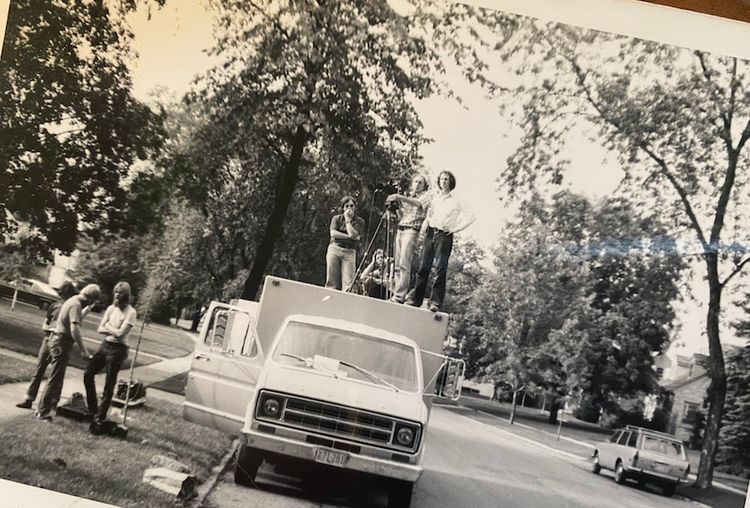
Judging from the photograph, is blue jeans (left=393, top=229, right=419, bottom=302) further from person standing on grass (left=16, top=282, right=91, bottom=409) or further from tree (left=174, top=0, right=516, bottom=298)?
person standing on grass (left=16, top=282, right=91, bottom=409)

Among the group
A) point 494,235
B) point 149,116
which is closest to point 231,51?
point 149,116

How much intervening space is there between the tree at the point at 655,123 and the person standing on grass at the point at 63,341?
112 inches

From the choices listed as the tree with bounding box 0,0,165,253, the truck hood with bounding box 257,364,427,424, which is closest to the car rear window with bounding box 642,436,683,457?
the truck hood with bounding box 257,364,427,424

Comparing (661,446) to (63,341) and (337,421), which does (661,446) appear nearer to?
(337,421)

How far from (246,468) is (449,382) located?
4.39ft

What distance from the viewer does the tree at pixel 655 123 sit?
15.9 feet

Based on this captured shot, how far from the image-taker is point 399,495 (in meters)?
4.62

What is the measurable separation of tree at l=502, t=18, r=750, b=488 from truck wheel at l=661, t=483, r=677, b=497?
16 centimetres

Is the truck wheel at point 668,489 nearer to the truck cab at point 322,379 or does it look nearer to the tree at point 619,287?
the tree at point 619,287

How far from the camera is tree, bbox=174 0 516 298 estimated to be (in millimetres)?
4977

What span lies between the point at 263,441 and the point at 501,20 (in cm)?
307

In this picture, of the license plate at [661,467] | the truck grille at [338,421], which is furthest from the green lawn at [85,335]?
the license plate at [661,467]

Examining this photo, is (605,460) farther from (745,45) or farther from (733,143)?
(745,45)

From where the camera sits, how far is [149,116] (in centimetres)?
506
